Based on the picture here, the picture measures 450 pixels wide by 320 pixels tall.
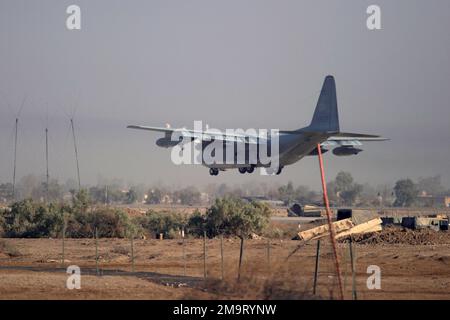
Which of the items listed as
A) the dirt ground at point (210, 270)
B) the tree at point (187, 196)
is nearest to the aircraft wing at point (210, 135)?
the dirt ground at point (210, 270)

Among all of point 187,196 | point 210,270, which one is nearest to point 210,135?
point 210,270

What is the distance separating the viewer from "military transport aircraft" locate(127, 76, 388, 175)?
60.8 metres

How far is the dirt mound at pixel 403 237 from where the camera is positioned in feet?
190

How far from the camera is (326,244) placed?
185 feet

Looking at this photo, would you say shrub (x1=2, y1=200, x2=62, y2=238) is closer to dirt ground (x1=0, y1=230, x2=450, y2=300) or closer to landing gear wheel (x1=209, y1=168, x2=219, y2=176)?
dirt ground (x1=0, y1=230, x2=450, y2=300)

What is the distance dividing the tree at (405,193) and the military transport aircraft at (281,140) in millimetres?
109478

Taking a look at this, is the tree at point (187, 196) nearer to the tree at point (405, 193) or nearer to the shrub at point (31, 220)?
the tree at point (405, 193)

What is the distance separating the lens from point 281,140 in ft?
208

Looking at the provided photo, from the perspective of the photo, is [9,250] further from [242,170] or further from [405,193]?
[405,193]

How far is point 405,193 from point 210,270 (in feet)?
478

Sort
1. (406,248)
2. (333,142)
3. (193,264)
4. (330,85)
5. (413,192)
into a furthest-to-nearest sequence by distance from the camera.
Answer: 1. (413,192)
2. (333,142)
3. (330,85)
4. (406,248)
5. (193,264)

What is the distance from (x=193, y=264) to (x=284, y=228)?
84.1ft
